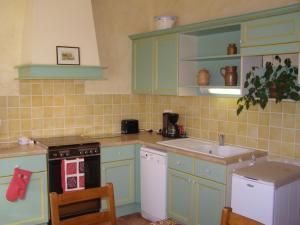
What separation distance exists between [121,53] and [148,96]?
0.70 m

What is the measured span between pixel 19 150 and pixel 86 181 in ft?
2.50

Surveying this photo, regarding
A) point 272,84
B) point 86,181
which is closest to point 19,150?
point 86,181

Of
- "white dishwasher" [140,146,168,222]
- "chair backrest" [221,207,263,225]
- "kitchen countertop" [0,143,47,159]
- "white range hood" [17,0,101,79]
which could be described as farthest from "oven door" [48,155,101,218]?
"chair backrest" [221,207,263,225]

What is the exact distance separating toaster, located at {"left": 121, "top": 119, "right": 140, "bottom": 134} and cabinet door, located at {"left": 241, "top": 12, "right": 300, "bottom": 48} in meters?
1.92

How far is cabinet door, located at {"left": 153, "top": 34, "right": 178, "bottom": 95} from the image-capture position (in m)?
3.95

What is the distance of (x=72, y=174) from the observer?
3.57 m

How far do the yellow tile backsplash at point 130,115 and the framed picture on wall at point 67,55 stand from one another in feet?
1.38

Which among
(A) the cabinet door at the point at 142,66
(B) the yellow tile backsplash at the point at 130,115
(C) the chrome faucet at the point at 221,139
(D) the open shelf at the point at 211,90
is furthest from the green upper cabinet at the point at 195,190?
(A) the cabinet door at the point at 142,66

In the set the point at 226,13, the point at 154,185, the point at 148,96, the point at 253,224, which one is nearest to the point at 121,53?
the point at 148,96

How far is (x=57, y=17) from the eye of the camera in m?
3.68

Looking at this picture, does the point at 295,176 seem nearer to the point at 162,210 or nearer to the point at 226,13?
the point at 162,210

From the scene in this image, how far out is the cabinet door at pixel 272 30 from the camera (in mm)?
2750

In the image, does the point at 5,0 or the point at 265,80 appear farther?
the point at 5,0

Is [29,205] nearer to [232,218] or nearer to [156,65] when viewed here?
[156,65]
